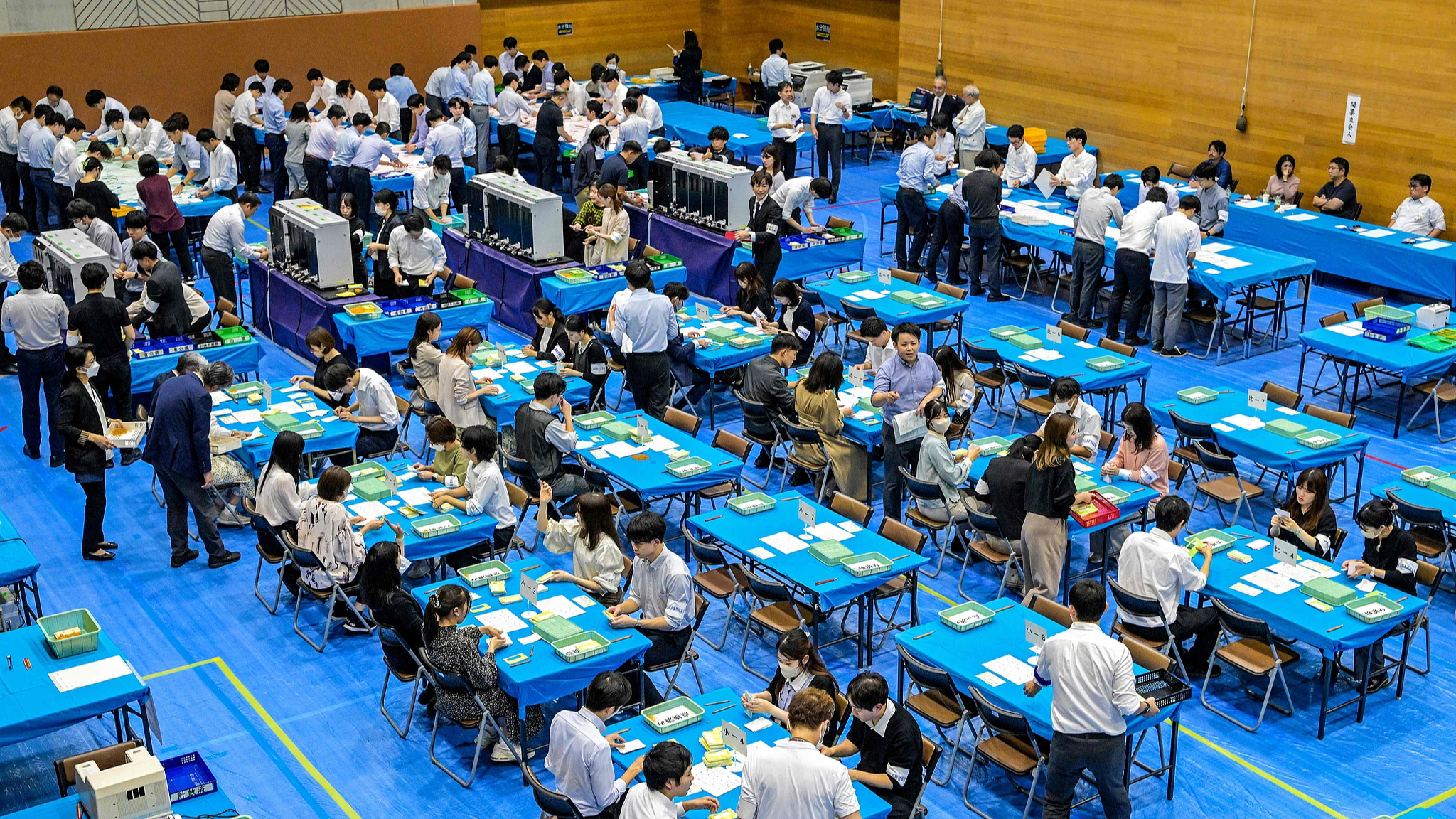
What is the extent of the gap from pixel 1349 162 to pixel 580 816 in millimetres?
15078

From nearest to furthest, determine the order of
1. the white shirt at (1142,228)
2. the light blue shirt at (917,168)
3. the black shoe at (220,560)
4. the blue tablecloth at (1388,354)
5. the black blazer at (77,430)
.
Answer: the black blazer at (77,430)
the black shoe at (220,560)
the blue tablecloth at (1388,354)
the white shirt at (1142,228)
the light blue shirt at (917,168)

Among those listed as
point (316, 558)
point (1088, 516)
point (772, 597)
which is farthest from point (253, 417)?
point (1088, 516)

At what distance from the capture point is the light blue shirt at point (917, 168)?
1800cm

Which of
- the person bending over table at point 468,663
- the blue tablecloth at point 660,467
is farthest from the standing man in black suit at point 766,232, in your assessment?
the person bending over table at point 468,663

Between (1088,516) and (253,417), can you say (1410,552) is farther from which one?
(253,417)

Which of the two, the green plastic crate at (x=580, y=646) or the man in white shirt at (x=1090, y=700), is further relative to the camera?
the green plastic crate at (x=580, y=646)

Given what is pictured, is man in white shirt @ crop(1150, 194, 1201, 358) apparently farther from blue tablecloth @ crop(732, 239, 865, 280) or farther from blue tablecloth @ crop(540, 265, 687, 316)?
blue tablecloth @ crop(540, 265, 687, 316)

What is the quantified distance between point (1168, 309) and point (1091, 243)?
1211 millimetres

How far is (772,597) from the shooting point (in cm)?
988

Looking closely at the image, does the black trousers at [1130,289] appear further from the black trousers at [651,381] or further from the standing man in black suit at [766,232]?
the black trousers at [651,381]

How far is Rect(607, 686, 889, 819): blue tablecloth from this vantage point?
7.45 metres

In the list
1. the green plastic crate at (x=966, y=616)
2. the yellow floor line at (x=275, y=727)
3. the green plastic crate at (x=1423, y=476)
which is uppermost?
the green plastic crate at (x=1423, y=476)

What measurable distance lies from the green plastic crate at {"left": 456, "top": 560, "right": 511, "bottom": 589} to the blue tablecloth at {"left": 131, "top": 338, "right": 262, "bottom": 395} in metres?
5.32

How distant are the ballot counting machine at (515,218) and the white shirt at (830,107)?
256 inches
